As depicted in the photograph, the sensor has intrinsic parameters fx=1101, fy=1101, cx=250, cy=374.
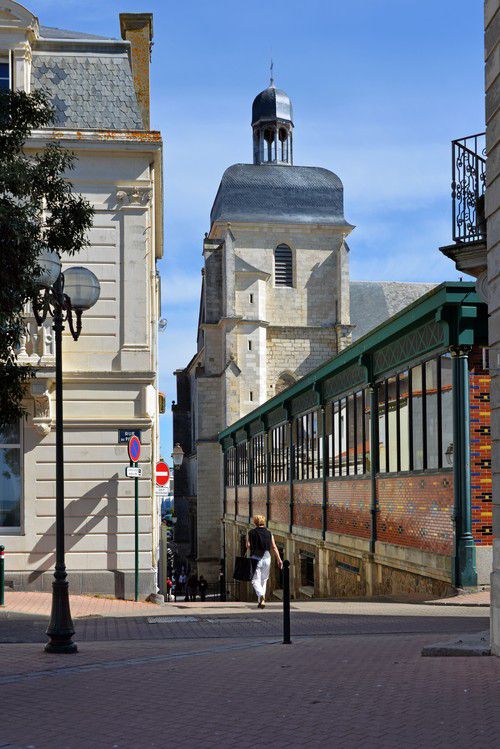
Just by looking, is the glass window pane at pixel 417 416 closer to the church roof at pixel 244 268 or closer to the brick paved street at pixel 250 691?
the brick paved street at pixel 250 691

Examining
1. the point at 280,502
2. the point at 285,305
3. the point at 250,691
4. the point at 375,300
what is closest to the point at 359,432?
the point at 280,502

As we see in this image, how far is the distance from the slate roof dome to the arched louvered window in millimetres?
12383

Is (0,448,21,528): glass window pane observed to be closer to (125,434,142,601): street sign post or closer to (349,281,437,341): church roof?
(125,434,142,601): street sign post

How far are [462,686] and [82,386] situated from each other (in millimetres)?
12993

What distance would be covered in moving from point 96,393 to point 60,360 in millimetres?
8135

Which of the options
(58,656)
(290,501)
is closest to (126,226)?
(58,656)

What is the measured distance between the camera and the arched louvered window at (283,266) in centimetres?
8062

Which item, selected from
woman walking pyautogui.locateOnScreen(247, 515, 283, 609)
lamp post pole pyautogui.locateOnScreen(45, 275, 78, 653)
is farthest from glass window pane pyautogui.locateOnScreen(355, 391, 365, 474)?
lamp post pole pyautogui.locateOnScreen(45, 275, 78, 653)

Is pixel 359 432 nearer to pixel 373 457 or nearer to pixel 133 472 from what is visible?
pixel 373 457

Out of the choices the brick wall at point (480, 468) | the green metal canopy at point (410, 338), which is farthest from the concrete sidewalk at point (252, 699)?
the brick wall at point (480, 468)

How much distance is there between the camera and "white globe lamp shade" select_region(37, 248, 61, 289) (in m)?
12.7

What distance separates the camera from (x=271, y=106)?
286 ft

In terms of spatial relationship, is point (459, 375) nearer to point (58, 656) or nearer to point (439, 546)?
point (439, 546)

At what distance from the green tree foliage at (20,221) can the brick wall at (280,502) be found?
1885 cm
